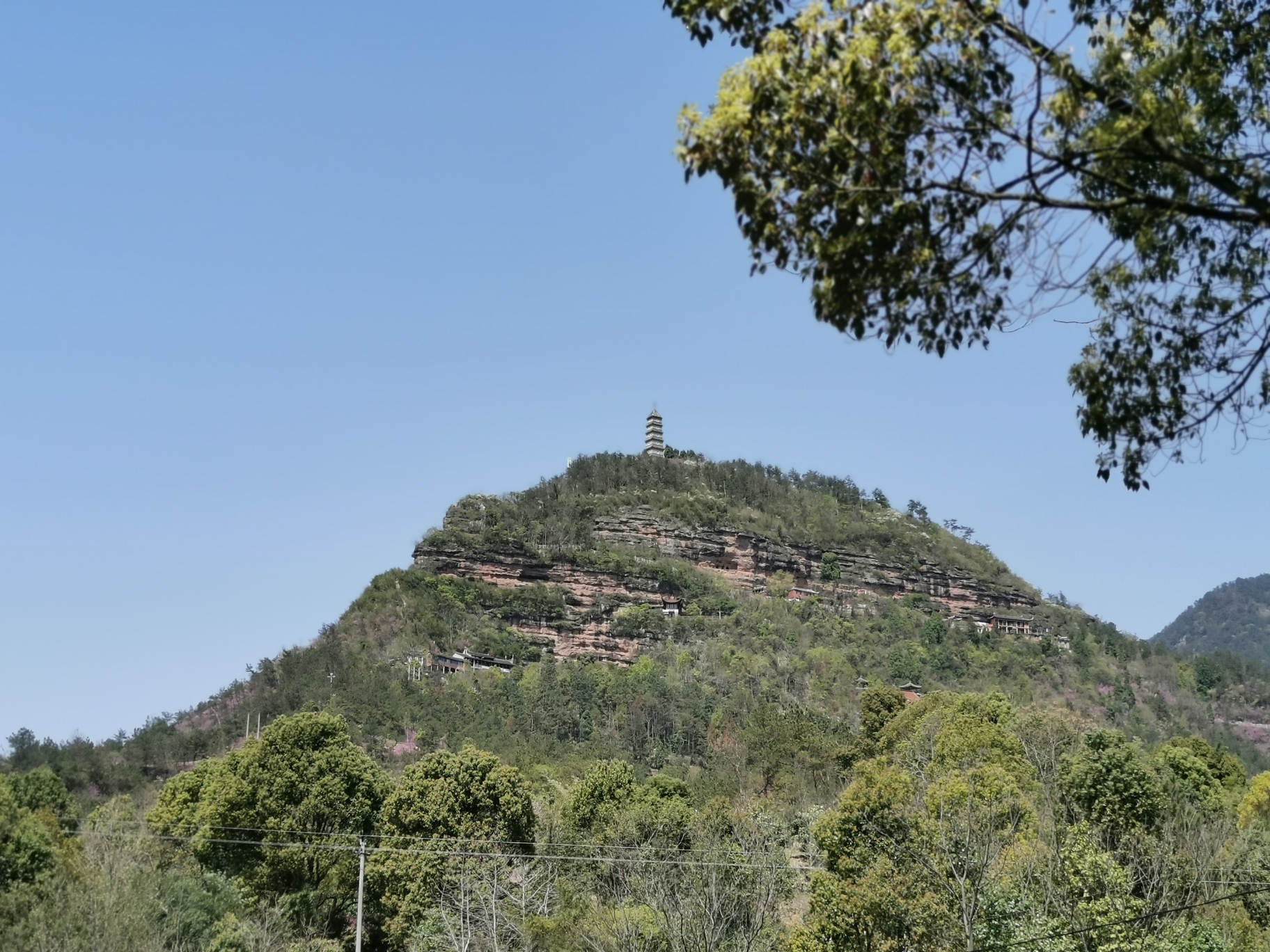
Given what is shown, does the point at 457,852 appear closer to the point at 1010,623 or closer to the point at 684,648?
the point at 684,648

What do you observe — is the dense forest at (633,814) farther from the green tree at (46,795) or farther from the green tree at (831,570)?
the green tree at (831,570)

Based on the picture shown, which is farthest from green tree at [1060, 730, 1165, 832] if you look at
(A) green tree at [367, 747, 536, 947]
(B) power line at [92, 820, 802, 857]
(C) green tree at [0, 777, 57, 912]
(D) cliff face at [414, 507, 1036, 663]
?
(D) cliff face at [414, 507, 1036, 663]

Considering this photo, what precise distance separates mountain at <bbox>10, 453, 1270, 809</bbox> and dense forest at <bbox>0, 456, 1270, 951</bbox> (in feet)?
1.36

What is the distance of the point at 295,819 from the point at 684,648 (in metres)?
61.7

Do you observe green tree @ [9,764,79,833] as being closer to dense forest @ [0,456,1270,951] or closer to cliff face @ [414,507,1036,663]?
dense forest @ [0,456,1270,951]

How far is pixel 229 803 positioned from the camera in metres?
39.1

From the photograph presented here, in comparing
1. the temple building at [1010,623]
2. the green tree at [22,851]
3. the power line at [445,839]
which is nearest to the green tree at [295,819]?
the power line at [445,839]

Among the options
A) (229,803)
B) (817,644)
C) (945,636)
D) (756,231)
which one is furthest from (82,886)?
(945,636)

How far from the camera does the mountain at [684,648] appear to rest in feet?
219

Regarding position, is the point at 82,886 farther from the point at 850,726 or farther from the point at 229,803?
the point at 850,726

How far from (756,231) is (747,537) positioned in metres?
109

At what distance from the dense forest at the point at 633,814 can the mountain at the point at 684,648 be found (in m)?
0.42

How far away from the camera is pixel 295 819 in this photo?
129 feet

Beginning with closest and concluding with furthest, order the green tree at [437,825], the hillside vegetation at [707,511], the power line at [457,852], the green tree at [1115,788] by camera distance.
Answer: the power line at [457,852] < the green tree at [1115,788] < the green tree at [437,825] < the hillside vegetation at [707,511]
